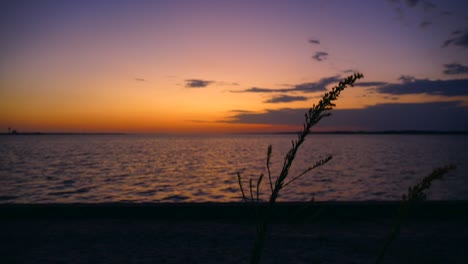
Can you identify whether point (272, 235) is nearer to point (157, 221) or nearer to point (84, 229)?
point (157, 221)

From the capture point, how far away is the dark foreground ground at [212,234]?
6.39m

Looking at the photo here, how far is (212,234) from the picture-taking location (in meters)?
7.79

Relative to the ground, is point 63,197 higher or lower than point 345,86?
lower

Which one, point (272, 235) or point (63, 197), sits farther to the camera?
point (63, 197)

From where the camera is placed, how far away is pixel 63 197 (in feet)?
72.4

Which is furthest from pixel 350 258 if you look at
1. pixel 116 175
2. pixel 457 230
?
pixel 116 175

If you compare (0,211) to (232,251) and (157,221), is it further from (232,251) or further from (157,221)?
(232,251)

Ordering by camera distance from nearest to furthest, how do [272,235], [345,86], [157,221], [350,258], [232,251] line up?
[345,86] < [350,258] < [232,251] < [272,235] < [157,221]

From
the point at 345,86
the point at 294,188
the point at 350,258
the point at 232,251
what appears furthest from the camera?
the point at 294,188

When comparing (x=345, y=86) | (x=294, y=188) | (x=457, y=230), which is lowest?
(x=294, y=188)

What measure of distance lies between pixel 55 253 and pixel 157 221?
269 centimetres

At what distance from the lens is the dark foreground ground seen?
639 centimetres

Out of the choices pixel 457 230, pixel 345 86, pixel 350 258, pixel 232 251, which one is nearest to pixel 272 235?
pixel 232 251

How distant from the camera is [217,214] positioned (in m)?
9.16
